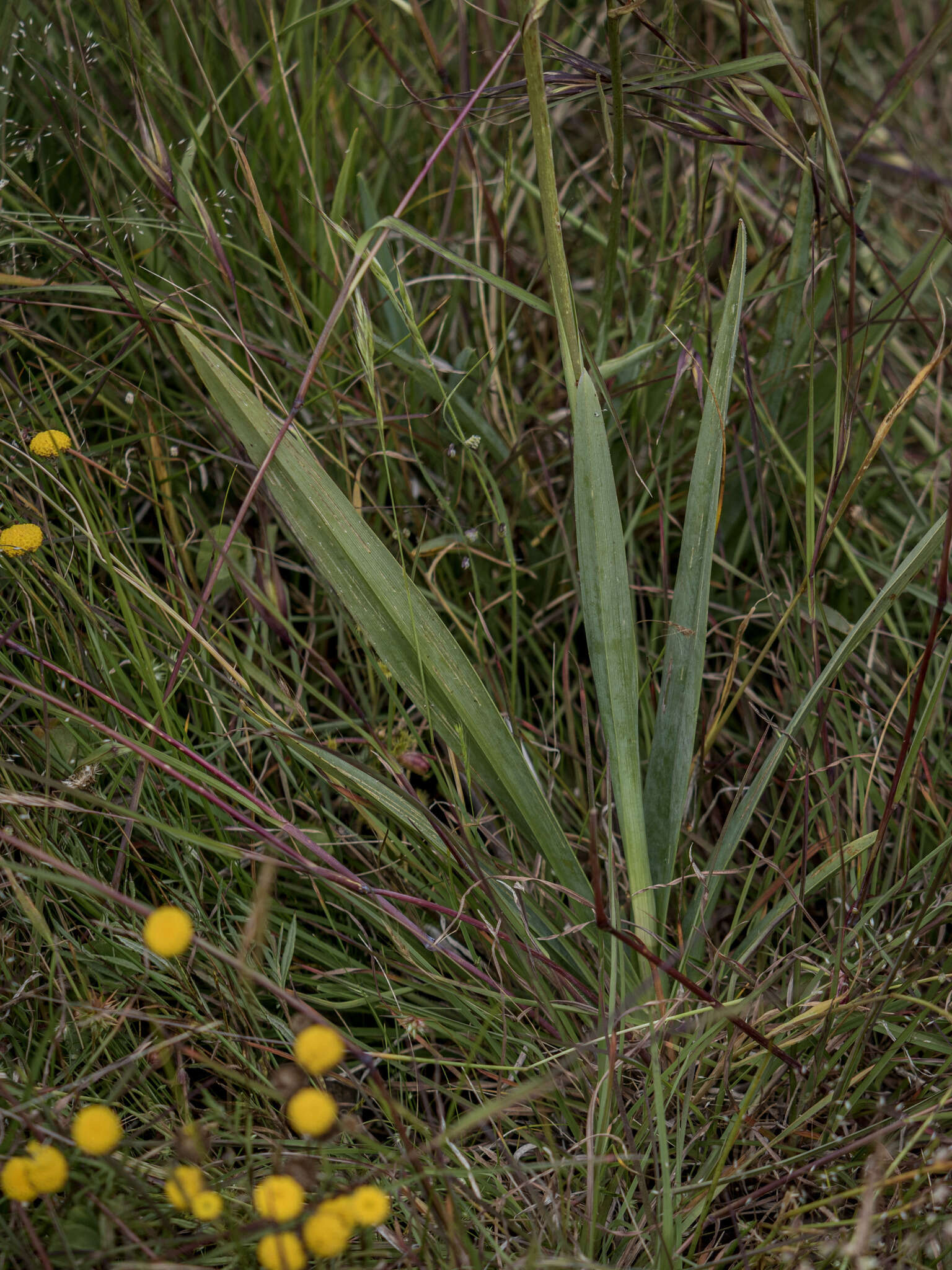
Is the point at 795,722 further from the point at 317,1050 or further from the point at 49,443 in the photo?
the point at 49,443

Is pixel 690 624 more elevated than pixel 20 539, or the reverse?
pixel 20 539

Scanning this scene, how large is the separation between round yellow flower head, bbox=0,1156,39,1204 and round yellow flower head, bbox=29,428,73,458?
2.17 ft

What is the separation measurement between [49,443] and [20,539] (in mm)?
132

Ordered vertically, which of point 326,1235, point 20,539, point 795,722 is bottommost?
point 795,722

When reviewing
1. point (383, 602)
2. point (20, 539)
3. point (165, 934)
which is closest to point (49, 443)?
point (20, 539)

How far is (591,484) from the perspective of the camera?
0.85 metres

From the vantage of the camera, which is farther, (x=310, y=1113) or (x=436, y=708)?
(x=436, y=708)

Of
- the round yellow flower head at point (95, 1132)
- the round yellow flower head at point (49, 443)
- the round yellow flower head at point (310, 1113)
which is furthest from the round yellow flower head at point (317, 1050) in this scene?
the round yellow flower head at point (49, 443)

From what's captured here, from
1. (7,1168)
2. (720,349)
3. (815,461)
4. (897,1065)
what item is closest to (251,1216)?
(7,1168)

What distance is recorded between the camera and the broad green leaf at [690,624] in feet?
2.83

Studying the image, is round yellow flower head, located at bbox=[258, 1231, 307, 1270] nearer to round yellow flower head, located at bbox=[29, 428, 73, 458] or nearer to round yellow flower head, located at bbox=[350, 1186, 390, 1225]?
round yellow flower head, located at bbox=[350, 1186, 390, 1225]

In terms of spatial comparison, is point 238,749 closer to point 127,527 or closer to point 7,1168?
point 127,527

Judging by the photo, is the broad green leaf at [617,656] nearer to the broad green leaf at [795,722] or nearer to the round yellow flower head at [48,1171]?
the broad green leaf at [795,722]

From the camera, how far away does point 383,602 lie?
2.84ft
